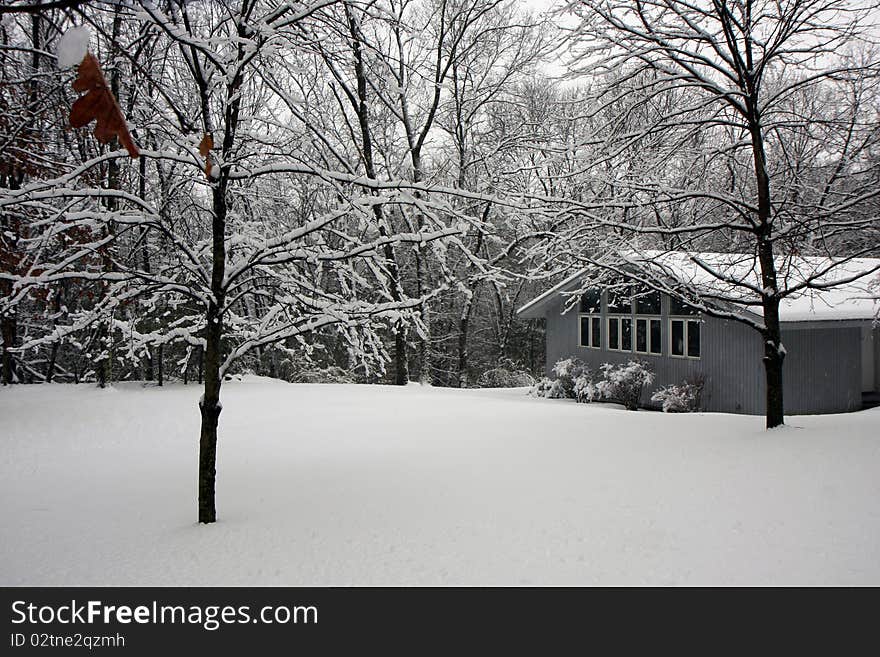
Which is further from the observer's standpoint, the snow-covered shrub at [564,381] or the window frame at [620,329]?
the snow-covered shrub at [564,381]

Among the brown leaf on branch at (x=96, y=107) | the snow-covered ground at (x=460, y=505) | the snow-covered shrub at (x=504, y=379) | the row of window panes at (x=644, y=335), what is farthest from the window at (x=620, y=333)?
the brown leaf on branch at (x=96, y=107)

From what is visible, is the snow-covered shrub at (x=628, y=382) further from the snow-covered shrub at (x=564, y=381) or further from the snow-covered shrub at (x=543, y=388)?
the snow-covered shrub at (x=543, y=388)

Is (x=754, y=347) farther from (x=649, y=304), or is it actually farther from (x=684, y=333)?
(x=649, y=304)

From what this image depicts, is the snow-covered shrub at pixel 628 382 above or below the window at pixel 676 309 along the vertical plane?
below

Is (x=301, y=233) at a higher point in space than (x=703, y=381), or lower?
higher

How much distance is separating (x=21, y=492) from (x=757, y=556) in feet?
24.5

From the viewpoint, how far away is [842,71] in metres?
7.10

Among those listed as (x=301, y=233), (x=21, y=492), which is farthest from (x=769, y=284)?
(x=21, y=492)

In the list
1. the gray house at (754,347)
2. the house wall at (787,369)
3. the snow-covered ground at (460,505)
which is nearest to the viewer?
the snow-covered ground at (460,505)

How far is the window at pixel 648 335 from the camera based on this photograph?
→ 17.3 metres

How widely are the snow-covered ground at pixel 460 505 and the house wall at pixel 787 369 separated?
18.3 ft

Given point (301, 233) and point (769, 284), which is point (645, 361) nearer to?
point (769, 284)

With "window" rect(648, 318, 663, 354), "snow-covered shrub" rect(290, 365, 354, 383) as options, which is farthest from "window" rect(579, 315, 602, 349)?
"snow-covered shrub" rect(290, 365, 354, 383)
